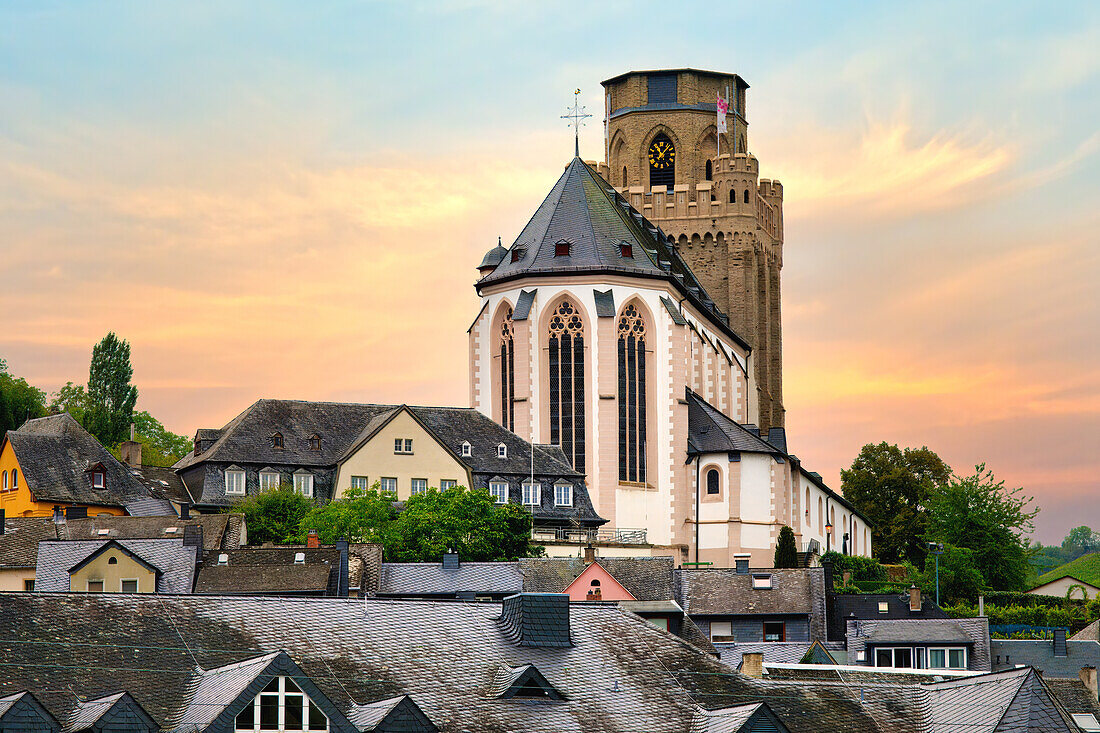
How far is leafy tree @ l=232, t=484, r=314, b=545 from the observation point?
68.9 m

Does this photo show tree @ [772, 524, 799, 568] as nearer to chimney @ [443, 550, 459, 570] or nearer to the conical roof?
the conical roof

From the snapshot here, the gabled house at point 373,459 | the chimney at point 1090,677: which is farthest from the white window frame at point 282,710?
the gabled house at point 373,459

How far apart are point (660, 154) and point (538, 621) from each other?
80.4 meters

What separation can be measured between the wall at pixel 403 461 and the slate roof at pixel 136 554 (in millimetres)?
18008

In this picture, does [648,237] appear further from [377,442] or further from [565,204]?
[377,442]

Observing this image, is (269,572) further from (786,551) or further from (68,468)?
(786,551)

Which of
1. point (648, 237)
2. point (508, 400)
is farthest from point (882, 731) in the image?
point (648, 237)

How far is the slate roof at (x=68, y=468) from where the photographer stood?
7206 centimetres

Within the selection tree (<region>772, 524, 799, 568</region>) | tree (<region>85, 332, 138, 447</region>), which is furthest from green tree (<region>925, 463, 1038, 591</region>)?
tree (<region>85, 332, 138, 447</region>)

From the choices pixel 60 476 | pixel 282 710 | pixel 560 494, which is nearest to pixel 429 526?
pixel 560 494

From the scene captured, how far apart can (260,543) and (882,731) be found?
127 feet

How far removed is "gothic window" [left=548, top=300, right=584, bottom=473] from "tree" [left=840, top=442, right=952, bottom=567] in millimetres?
34121

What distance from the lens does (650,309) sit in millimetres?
86812

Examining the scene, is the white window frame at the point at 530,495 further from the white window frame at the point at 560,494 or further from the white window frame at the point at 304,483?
the white window frame at the point at 304,483
